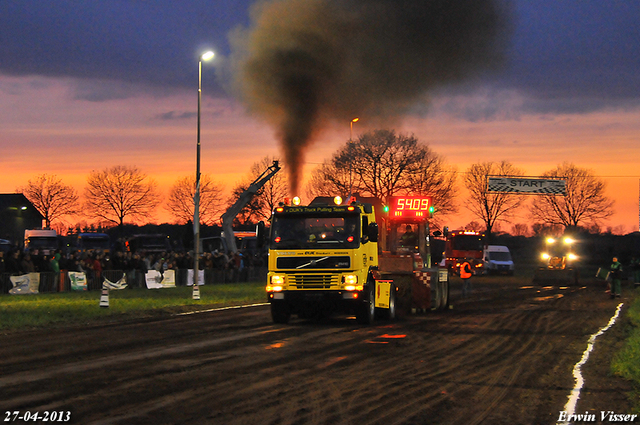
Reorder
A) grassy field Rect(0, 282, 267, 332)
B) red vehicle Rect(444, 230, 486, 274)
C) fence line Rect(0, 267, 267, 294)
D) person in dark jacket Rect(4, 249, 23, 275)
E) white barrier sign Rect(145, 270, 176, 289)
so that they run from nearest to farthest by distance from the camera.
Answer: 1. grassy field Rect(0, 282, 267, 332)
2. person in dark jacket Rect(4, 249, 23, 275)
3. fence line Rect(0, 267, 267, 294)
4. white barrier sign Rect(145, 270, 176, 289)
5. red vehicle Rect(444, 230, 486, 274)

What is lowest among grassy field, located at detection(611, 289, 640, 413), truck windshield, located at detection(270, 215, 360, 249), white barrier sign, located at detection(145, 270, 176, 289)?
grassy field, located at detection(611, 289, 640, 413)

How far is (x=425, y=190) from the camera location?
66688 millimetres

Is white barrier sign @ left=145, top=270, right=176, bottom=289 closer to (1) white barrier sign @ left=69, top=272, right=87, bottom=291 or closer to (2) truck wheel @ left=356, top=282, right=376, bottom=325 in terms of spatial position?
(1) white barrier sign @ left=69, top=272, right=87, bottom=291

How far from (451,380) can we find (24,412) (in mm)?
5482

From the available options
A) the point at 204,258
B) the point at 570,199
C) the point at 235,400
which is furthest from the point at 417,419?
the point at 570,199

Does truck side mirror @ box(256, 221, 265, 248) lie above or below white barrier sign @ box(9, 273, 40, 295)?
above

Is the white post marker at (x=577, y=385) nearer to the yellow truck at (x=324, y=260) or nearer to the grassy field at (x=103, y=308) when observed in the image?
the yellow truck at (x=324, y=260)

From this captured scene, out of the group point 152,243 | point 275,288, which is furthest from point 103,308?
point 152,243

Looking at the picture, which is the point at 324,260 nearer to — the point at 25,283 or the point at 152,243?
the point at 25,283

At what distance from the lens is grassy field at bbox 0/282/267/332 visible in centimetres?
1859

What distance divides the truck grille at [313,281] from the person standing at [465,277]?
12.9 m

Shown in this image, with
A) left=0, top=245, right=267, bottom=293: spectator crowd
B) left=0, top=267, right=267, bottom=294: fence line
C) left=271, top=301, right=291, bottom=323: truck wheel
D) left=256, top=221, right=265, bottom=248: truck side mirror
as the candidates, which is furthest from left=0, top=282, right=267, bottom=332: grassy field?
left=256, top=221, right=265, bottom=248: truck side mirror

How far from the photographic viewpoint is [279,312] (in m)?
18.7

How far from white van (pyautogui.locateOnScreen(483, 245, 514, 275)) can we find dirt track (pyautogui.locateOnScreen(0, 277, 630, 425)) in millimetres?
42684
